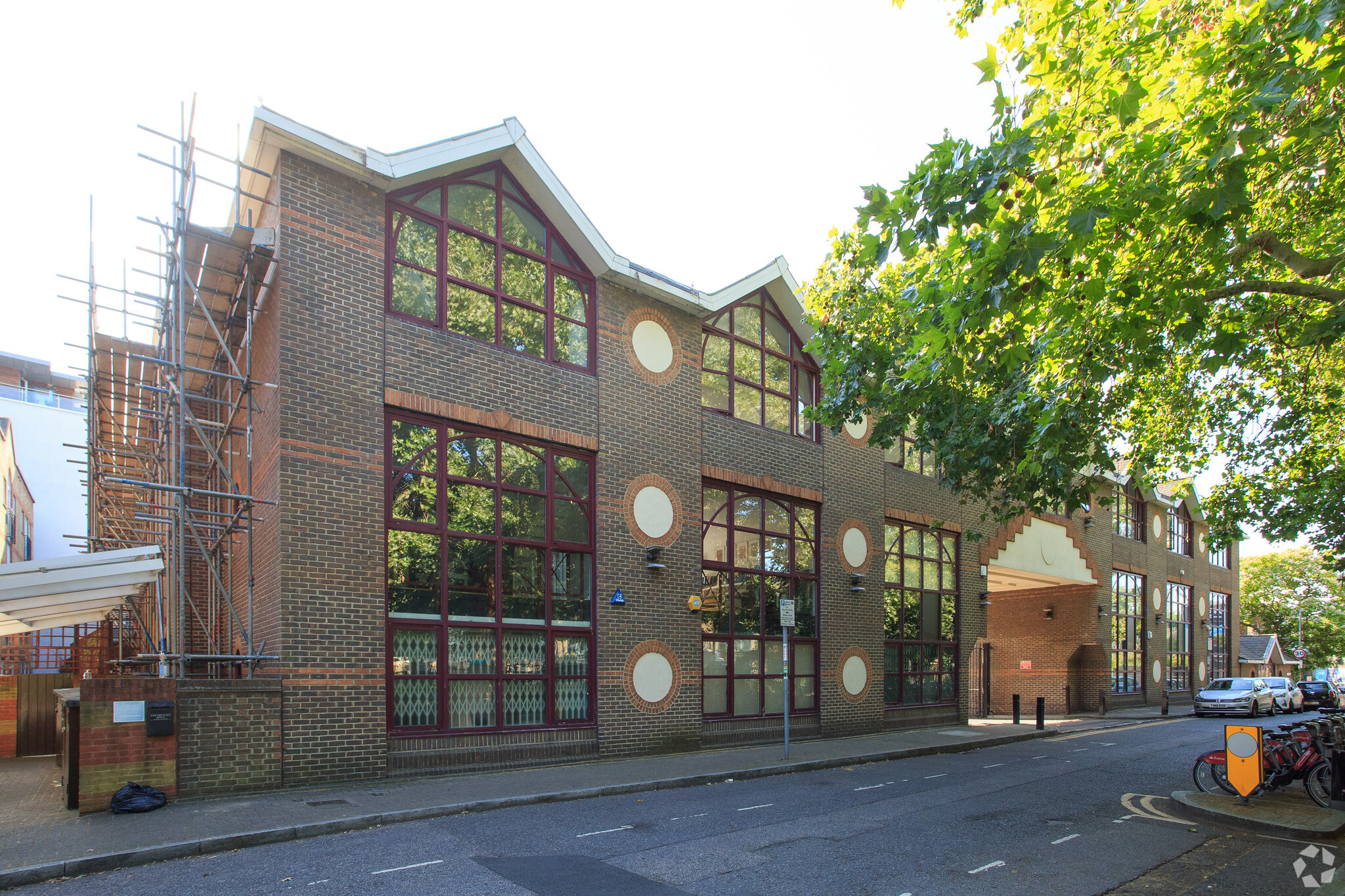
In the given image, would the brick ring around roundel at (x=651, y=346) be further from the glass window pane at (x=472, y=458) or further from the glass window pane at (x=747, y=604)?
the glass window pane at (x=747, y=604)

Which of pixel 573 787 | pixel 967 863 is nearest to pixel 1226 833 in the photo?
pixel 967 863

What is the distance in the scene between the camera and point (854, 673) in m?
19.2

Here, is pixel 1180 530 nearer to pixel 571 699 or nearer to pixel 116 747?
pixel 571 699

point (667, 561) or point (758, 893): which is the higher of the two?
point (667, 561)

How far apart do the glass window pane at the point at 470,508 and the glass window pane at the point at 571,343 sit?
274cm

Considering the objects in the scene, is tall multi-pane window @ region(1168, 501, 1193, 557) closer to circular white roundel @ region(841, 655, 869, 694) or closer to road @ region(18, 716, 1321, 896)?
circular white roundel @ region(841, 655, 869, 694)

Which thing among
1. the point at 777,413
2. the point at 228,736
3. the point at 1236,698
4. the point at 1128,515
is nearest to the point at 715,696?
the point at 777,413

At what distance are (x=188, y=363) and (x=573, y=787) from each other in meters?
12.4

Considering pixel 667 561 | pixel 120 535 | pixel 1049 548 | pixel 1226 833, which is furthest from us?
pixel 1049 548

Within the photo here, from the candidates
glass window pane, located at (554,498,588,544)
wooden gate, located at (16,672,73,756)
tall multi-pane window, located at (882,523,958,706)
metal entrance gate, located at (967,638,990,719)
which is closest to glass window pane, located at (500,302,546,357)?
glass window pane, located at (554,498,588,544)

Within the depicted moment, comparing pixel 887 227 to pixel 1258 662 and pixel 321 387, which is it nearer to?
pixel 321 387

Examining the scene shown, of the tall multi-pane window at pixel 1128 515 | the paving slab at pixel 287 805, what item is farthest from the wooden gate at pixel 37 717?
the tall multi-pane window at pixel 1128 515

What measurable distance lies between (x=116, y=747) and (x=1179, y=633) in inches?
1569

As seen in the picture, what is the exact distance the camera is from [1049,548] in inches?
1094
